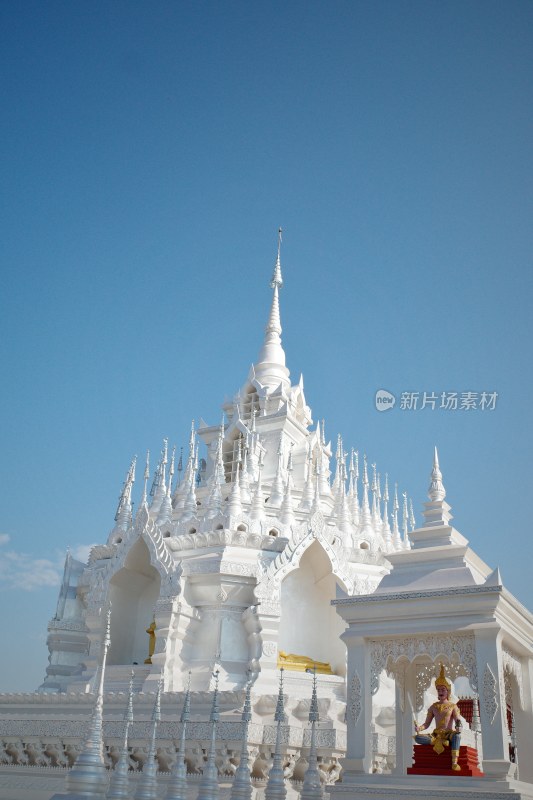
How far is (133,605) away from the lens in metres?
24.1

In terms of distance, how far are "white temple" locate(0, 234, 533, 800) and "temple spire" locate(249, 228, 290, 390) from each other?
4.1 inches

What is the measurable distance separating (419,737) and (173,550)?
13450 mm

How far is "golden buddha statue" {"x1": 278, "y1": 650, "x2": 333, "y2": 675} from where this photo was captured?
19875mm

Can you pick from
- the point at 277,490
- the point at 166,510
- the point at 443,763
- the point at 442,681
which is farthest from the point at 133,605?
the point at 443,763

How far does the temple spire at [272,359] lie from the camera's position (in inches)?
1246

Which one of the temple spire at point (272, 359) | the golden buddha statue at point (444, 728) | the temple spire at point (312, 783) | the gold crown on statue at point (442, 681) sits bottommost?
the temple spire at point (312, 783)

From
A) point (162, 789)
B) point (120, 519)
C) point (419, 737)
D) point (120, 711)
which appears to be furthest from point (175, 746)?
point (120, 519)

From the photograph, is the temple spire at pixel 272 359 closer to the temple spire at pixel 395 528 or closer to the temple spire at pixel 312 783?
the temple spire at pixel 395 528

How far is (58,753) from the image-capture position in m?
17.3

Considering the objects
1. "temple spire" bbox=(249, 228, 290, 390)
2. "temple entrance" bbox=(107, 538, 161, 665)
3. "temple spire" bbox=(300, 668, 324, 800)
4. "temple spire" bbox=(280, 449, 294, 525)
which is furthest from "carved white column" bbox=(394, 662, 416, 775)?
"temple spire" bbox=(249, 228, 290, 390)

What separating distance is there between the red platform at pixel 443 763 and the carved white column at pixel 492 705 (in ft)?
2.50

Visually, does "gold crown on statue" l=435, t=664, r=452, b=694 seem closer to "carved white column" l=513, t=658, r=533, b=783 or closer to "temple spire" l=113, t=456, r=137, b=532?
"carved white column" l=513, t=658, r=533, b=783

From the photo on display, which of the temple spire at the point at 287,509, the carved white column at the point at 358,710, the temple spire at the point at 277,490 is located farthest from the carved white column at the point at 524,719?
the temple spire at the point at 277,490

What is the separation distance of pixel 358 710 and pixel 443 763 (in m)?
1.26
